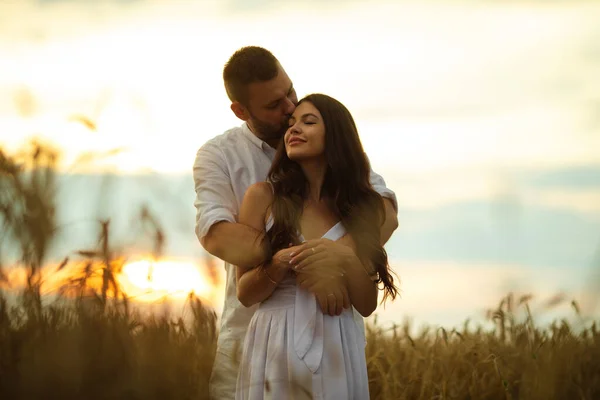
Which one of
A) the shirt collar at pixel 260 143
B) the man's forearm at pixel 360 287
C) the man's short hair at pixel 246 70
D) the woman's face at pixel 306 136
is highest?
the man's short hair at pixel 246 70

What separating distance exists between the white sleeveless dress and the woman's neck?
0.23m

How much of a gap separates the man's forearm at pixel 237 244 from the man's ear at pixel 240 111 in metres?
1.15

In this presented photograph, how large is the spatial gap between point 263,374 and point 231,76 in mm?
2234

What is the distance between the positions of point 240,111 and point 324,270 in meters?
1.73

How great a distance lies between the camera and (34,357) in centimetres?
240

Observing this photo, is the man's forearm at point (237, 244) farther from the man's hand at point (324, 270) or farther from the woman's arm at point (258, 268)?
the man's hand at point (324, 270)

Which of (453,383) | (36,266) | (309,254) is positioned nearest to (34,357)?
(36,266)

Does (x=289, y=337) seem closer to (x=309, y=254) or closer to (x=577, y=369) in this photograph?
(x=309, y=254)

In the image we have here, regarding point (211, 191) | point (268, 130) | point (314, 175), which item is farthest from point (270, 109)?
point (314, 175)

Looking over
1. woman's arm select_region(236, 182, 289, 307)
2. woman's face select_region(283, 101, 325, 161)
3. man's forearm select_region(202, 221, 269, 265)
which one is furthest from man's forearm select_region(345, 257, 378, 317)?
woman's face select_region(283, 101, 325, 161)

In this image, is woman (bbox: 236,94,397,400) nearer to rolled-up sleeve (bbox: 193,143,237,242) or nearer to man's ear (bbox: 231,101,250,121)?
rolled-up sleeve (bbox: 193,143,237,242)

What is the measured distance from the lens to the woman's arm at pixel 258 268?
350 centimetres

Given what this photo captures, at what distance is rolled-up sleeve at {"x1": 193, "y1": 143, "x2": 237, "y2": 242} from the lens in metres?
3.87

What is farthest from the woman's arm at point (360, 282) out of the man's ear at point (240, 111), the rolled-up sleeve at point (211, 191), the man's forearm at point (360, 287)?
the man's ear at point (240, 111)
